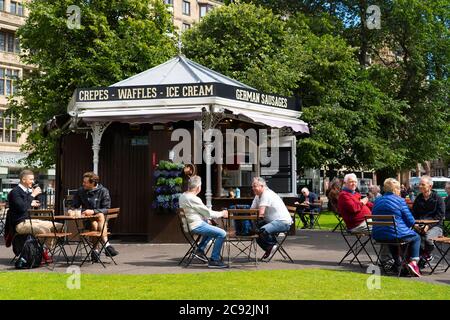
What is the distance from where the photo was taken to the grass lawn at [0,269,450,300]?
7223mm

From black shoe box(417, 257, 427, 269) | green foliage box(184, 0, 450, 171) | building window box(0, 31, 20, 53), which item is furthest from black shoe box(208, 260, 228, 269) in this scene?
building window box(0, 31, 20, 53)

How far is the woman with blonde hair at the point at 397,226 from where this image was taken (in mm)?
9030

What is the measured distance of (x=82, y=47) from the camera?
89.6ft

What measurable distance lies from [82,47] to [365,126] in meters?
14.9

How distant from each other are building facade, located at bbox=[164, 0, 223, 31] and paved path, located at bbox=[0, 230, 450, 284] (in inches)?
2008

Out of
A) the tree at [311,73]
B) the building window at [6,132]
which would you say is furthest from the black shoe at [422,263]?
the building window at [6,132]

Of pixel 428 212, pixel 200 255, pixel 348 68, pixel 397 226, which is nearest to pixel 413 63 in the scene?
pixel 348 68

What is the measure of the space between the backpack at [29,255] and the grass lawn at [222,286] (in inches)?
24.2

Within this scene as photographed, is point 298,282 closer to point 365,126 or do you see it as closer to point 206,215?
point 206,215

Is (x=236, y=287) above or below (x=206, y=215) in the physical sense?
below

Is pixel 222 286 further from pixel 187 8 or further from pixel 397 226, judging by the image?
pixel 187 8

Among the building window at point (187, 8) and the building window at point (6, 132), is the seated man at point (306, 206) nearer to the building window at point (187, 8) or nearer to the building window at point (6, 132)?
the building window at point (6, 132)

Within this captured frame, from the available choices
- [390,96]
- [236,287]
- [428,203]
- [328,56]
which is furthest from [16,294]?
[390,96]

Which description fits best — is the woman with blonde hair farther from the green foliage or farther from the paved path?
the green foliage
